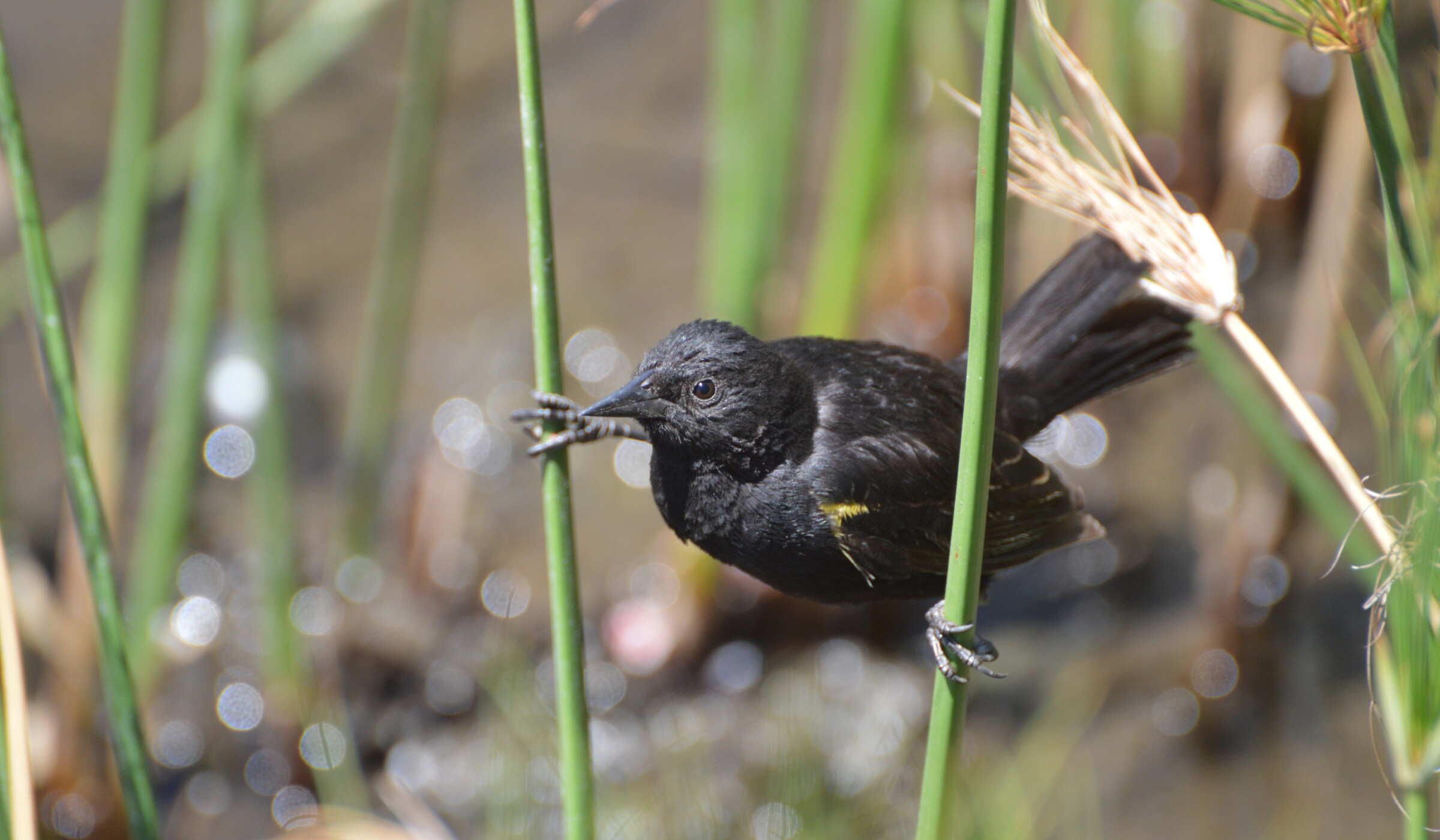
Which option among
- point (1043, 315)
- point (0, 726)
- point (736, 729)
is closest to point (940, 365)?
point (1043, 315)

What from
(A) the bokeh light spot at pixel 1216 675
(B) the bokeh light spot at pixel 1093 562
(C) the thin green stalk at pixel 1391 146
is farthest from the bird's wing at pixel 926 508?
(B) the bokeh light spot at pixel 1093 562

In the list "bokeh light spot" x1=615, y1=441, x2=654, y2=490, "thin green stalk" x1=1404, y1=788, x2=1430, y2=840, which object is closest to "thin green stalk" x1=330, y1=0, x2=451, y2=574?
"bokeh light spot" x1=615, y1=441, x2=654, y2=490

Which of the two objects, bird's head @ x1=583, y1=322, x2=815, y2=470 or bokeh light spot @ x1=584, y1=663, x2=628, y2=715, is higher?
bird's head @ x1=583, y1=322, x2=815, y2=470

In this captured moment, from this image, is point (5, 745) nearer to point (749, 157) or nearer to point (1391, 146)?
point (1391, 146)

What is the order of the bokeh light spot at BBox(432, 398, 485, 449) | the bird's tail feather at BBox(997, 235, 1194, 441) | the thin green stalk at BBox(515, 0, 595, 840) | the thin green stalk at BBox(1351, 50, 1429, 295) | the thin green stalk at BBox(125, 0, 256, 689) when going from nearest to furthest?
the thin green stalk at BBox(1351, 50, 1429, 295) < the thin green stalk at BBox(515, 0, 595, 840) < the bird's tail feather at BBox(997, 235, 1194, 441) < the thin green stalk at BBox(125, 0, 256, 689) < the bokeh light spot at BBox(432, 398, 485, 449)

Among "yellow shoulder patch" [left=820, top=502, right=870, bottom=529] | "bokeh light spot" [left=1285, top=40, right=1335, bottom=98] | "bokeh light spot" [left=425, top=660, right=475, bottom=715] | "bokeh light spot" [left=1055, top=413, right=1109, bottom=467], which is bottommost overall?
"bokeh light spot" [left=425, top=660, right=475, bottom=715]

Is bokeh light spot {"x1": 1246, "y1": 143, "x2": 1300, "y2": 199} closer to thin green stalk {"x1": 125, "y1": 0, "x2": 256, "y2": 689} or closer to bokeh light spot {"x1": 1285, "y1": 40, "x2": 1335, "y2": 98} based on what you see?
bokeh light spot {"x1": 1285, "y1": 40, "x2": 1335, "y2": 98}

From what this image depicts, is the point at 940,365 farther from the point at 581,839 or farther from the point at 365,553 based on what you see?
the point at 365,553
